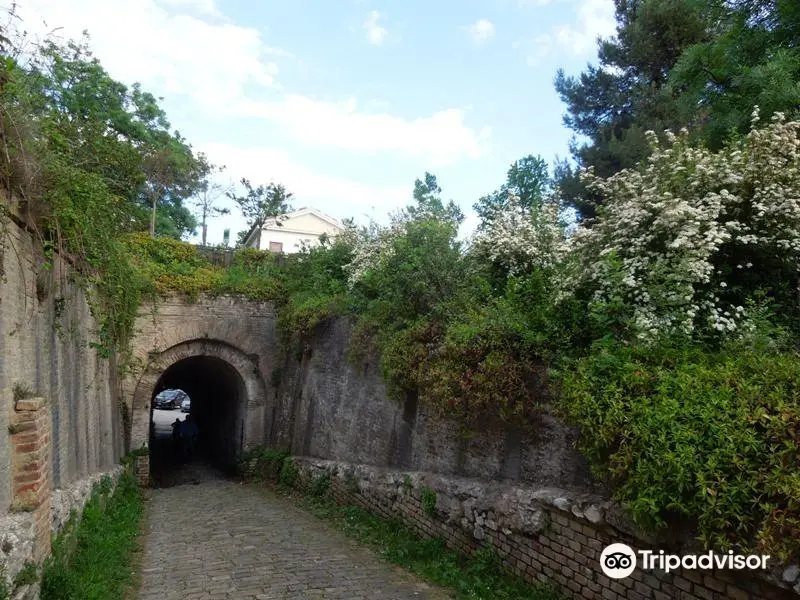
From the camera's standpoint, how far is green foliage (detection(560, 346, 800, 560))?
3.54 meters

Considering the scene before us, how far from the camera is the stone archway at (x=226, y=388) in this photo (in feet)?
44.1

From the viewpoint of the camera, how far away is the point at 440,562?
20.7 ft

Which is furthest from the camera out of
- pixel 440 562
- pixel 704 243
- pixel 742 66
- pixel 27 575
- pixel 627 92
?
pixel 627 92

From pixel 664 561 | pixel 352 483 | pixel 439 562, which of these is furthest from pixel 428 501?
pixel 664 561

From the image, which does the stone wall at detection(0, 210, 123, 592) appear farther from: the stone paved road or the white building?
the white building

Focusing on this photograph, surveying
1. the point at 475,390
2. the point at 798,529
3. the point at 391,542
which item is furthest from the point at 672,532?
the point at 391,542

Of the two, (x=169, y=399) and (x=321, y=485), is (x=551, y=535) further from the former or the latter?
(x=169, y=399)

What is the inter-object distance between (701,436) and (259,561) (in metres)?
4.86

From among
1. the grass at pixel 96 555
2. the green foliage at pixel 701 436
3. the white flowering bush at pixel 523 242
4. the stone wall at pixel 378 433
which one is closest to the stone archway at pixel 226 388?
the stone wall at pixel 378 433

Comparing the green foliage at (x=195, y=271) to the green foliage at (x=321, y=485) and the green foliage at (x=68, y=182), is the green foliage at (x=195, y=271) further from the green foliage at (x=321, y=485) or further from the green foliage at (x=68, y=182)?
the green foliage at (x=321, y=485)

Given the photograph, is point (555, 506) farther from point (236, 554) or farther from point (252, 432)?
point (252, 432)

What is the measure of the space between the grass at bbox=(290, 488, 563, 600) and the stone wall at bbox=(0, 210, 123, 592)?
3.51 metres

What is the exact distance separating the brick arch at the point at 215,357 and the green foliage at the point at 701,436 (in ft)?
34.8

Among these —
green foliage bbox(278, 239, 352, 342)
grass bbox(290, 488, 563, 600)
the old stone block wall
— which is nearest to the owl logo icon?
grass bbox(290, 488, 563, 600)
